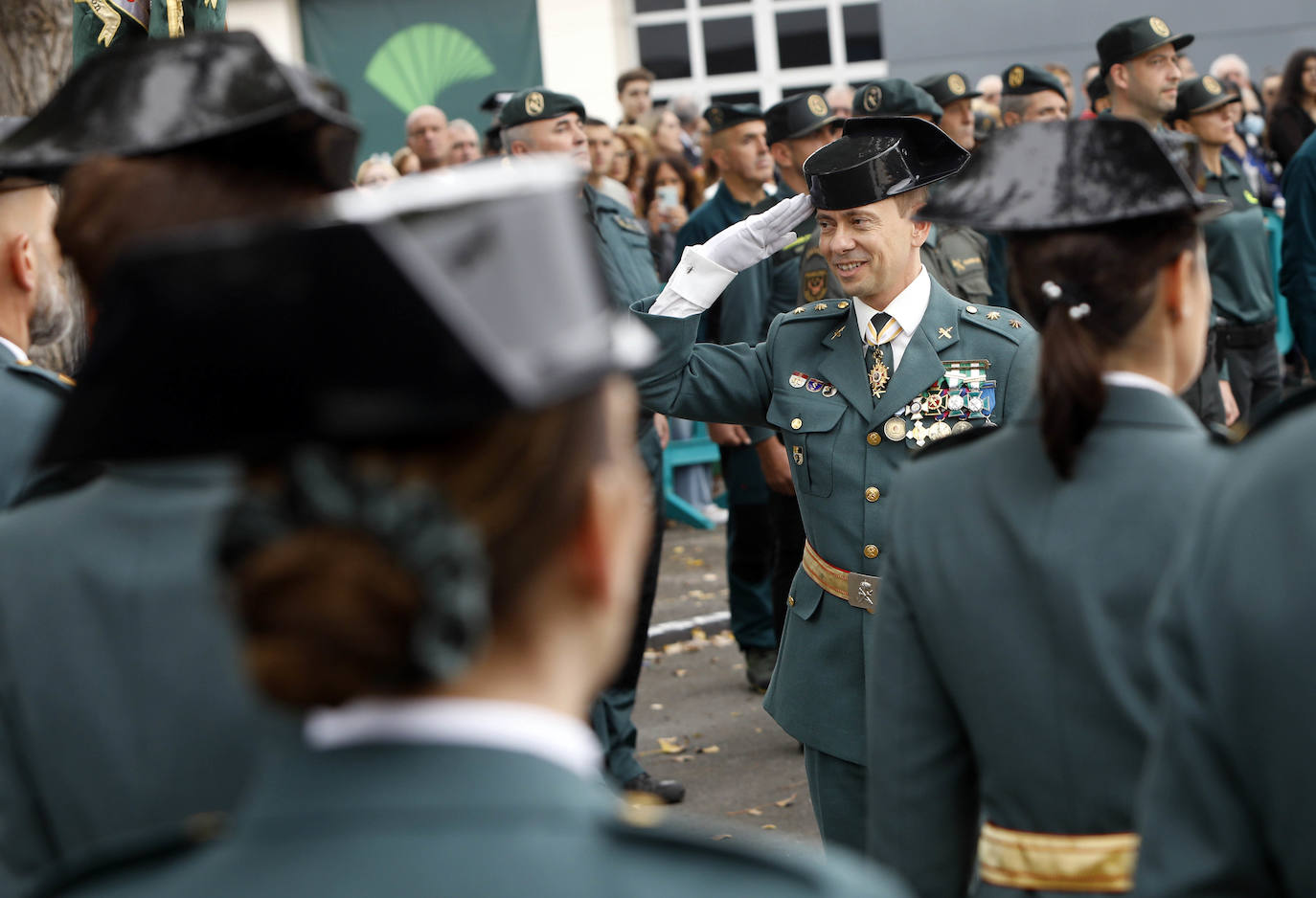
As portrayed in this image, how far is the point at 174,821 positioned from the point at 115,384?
71cm

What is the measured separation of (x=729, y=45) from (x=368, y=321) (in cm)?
1761

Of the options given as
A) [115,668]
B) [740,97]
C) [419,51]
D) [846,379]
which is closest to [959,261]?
[846,379]

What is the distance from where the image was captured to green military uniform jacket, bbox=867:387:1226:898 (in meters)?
1.94

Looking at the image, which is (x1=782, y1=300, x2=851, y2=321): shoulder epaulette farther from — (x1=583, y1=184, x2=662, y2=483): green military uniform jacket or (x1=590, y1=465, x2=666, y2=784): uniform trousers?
(x1=590, y1=465, x2=666, y2=784): uniform trousers

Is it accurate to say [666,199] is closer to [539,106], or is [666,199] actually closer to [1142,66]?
[1142,66]

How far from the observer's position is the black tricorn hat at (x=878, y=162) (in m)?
3.66

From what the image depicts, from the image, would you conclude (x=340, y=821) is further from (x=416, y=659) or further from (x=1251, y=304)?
(x=1251, y=304)

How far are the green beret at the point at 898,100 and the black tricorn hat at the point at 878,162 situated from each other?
2.43m

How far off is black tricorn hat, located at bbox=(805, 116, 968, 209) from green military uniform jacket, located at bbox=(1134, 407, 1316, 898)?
7.33ft

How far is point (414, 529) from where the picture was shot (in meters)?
0.98

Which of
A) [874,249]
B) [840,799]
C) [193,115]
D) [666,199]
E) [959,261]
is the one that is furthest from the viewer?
[666,199]

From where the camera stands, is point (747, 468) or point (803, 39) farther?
point (803, 39)

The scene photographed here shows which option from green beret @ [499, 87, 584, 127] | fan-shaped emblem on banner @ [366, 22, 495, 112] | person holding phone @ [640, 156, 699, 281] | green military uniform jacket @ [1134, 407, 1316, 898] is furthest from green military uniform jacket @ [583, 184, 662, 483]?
fan-shaped emblem on banner @ [366, 22, 495, 112]

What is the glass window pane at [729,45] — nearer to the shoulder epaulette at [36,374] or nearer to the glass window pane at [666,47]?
the glass window pane at [666,47]
